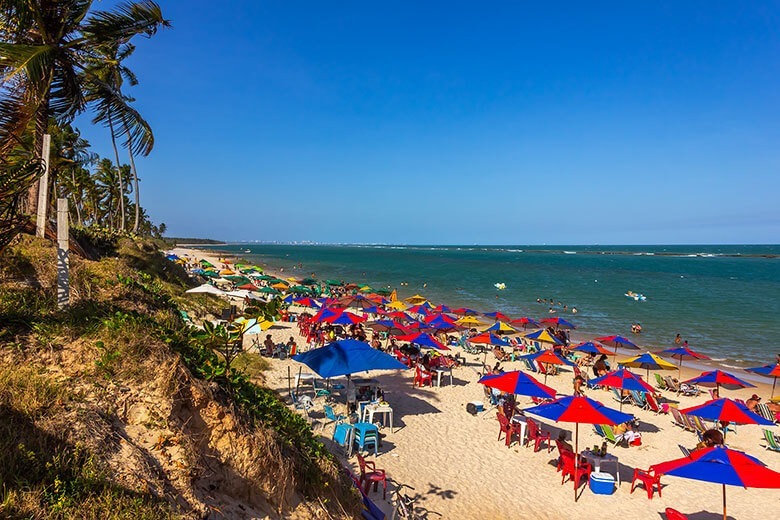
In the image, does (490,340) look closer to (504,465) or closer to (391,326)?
(391,326)

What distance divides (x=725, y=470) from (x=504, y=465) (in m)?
4.12

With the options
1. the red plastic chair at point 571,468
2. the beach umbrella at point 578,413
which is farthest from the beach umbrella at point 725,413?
the red plastic chair at point 571,468

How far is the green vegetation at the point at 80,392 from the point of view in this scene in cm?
282

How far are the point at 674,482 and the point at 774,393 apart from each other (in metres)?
10.8

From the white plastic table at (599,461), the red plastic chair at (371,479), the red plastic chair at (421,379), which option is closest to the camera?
the red plastic chair at (371,479)

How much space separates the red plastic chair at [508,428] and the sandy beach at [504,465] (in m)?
0.20

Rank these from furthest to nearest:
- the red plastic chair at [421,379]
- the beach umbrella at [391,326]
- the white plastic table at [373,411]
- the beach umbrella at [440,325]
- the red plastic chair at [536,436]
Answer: the beach umbrella at [440,325] < the beach umbrella at [391,326] < the red plastic chair at [421,379] < the white plastic table at [373,411] < the red plastic chair at [536,436]

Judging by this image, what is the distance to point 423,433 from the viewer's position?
1013 cm

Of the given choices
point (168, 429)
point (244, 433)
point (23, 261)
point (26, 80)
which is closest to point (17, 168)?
point (168, 429)

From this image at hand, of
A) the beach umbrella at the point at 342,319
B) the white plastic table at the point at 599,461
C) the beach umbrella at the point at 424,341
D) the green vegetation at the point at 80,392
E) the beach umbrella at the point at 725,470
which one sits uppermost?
the green vegetation at the point at 80,392

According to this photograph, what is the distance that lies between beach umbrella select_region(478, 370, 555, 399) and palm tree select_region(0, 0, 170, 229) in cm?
998

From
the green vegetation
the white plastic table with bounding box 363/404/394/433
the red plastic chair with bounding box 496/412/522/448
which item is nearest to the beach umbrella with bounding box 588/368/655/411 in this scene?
the red plastic chair with bounding box 496/412/522/448

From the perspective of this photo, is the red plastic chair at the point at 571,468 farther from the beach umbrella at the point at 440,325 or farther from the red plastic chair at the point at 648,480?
the beach umbrella at the point at 440,325

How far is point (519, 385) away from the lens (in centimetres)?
972
